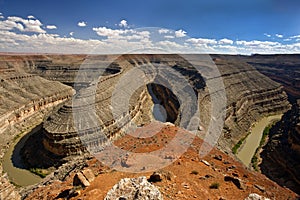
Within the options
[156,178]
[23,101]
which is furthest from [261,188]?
[23,101]

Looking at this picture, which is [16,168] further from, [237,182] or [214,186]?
[237,182]

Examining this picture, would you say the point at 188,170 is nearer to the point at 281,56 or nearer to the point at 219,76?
the point at 219,76

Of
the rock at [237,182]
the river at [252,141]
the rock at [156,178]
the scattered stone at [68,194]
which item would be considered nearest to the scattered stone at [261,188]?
the rock at [237,182]

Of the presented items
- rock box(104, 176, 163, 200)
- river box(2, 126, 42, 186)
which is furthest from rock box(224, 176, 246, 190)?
river box(2, 126, 42, 186)

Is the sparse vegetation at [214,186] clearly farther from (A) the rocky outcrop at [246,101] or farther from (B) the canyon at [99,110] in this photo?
(A) the rocky outcrop at [246,101]

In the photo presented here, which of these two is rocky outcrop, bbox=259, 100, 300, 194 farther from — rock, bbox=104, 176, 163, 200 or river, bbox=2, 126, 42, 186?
river, bbox=2, 126, 42, 186

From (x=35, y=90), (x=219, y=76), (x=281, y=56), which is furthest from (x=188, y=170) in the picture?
(x=281, y=56)
